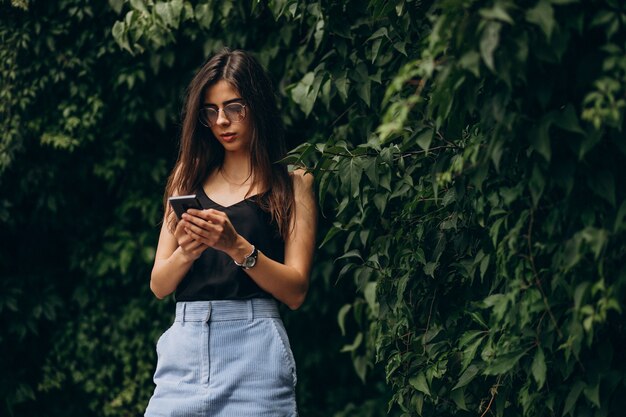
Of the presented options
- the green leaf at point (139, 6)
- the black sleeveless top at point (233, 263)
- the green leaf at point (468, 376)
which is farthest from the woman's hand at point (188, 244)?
the green leaf at point (139, 6)

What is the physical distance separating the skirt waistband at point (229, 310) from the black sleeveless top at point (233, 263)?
0.6 inches

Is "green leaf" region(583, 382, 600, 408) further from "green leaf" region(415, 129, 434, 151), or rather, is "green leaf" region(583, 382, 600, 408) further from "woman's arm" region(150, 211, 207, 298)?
"woman's arm" region(150, 211, 207, 298)

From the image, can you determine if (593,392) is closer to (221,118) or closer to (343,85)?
(221,118)

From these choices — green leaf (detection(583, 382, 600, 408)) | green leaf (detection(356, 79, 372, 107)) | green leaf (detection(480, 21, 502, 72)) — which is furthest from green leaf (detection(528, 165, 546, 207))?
green leaf (detection(356, 79, 372, 107))

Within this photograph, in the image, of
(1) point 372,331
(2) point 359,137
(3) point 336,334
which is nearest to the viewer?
(1) point 372,331

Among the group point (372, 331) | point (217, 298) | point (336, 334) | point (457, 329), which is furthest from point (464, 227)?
point (336, 334)

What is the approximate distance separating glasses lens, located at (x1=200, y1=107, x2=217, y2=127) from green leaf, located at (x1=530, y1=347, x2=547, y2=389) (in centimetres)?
127

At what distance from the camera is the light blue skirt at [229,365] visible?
9.40 feet

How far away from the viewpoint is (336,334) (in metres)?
4.82

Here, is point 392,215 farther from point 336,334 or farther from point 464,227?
point 336,334

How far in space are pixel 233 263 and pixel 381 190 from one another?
0.51 meters

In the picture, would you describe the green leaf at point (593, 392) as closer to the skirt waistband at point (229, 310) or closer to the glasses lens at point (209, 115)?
the skirt waistband at point (229, 310)

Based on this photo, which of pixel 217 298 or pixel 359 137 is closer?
pixel 217 298

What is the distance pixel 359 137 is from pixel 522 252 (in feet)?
5.74
